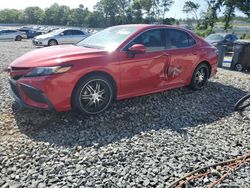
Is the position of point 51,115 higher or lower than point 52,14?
lower

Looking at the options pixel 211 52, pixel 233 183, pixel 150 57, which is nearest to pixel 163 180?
pixel 233 183

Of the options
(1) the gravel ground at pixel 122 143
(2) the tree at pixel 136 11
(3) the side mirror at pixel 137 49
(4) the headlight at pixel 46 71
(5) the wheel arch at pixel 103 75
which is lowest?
(1) the gravel ground at pixel 122 143

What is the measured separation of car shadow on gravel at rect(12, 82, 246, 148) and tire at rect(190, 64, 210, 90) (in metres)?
0.37

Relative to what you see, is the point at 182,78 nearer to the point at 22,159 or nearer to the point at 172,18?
the point at 22,159

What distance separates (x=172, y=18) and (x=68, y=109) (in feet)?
211

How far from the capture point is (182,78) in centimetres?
560

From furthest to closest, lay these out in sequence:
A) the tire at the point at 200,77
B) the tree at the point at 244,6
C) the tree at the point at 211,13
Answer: the tree at the point at 211,13 → the tree at the point at 244,6 → the tire at the point at 200,77

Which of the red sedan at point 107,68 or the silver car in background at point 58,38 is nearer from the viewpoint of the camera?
the red sedan at point 107,68

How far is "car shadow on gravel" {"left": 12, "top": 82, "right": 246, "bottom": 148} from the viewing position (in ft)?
12.2

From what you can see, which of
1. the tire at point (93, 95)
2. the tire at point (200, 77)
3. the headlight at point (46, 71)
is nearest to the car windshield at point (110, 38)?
the tire at point (93, 95)

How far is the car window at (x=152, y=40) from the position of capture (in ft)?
15.9

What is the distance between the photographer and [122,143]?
359 cm

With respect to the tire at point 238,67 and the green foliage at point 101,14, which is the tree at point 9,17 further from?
the tire at point 238,67

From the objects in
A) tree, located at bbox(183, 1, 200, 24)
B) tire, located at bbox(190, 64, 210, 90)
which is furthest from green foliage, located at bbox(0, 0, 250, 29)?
tire, located at bbox(190, 64, 210, 90)
